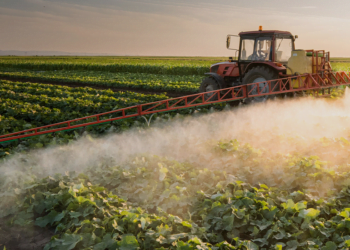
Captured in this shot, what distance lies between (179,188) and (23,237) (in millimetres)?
2103

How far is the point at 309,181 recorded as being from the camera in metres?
4.89

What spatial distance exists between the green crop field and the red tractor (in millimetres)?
1950

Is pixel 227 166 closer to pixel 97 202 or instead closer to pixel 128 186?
pixel 128 186

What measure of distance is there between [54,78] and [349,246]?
2493 cm

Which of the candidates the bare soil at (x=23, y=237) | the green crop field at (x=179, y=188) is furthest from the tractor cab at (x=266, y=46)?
the bare soil at (x=23, y=237)

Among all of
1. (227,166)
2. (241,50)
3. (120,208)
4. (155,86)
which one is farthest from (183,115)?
(155,86)

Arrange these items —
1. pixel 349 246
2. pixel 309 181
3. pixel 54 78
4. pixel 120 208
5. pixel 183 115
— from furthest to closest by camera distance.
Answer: pixel 54 78
pixel 183 115
pixel 309 181
pixel 120 208
pixel 349 246

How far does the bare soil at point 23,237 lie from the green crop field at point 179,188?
0.5 inches

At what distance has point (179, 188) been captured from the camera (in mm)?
4582

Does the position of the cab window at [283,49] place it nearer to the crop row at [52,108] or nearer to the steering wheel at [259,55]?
the steering wheel at [259,55]

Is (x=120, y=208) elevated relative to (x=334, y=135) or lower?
lower

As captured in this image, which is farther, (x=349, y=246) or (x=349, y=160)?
(x=349, y=160)

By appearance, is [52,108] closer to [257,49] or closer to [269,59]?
[257,49]

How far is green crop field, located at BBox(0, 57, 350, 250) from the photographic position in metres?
3.76
